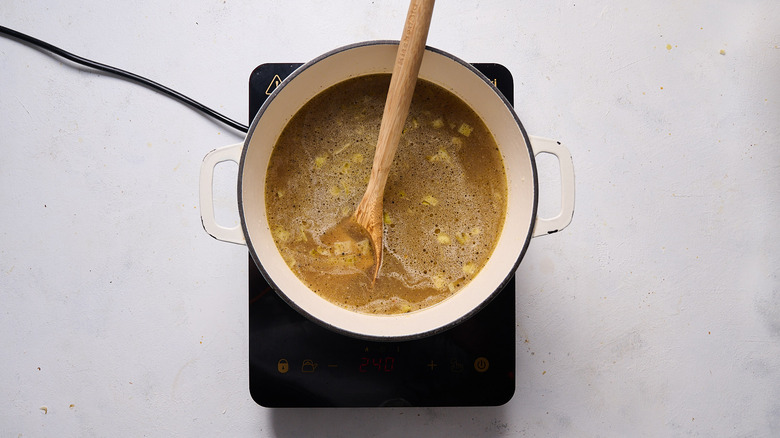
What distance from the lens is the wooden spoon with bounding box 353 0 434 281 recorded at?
78 centimetres

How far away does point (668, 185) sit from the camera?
3.71ft

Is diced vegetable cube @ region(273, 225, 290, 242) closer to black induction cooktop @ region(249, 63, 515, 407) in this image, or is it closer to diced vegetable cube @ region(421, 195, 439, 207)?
black induction cooktop @ region(249, 63, 515, 407)

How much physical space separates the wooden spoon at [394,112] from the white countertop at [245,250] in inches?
12.1

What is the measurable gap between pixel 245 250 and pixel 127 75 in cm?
41

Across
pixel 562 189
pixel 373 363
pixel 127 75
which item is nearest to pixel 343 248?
pixel 373 363

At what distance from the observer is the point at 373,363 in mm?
1009

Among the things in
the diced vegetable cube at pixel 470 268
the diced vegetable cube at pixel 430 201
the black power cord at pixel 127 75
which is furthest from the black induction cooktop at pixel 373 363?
the black power cord at pixel 127 75

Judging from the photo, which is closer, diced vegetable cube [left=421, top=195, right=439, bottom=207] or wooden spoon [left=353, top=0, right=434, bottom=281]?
wooden spoon [left=353, top=0, right=434, bottom=281]

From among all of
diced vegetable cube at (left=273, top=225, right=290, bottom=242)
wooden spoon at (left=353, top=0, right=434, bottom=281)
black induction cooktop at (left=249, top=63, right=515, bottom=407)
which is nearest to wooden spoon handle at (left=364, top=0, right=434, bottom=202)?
wooden spoon at (left=353, top=0, right=434, bottom=281)

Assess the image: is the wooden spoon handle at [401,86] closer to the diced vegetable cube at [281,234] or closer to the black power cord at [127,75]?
the diced vegetable cube at [281,234]

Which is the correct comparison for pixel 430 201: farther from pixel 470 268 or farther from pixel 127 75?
pixel 127 75

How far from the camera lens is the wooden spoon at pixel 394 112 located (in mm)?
784

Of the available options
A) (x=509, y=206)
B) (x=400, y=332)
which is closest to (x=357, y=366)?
(x=400, y=332)

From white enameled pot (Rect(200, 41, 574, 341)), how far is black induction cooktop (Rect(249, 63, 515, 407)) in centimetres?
8
